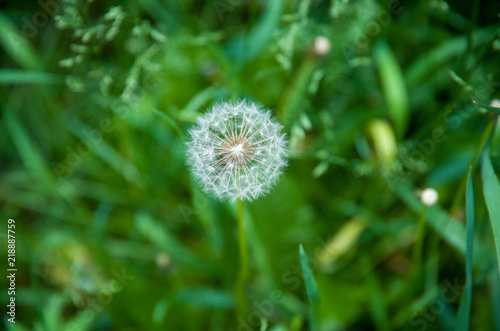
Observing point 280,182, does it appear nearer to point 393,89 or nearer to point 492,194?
point 393,89

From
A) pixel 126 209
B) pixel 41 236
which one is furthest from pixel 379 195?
pixel 41 236

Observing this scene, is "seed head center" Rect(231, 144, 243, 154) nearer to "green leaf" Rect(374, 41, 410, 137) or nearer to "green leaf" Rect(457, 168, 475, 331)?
"green leaf" Rect(457, 168, 475, 331)

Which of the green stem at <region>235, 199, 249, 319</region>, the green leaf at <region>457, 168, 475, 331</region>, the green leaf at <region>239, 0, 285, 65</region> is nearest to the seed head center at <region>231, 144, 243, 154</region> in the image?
the green stem at <region>235, 199, 249, 319</region>

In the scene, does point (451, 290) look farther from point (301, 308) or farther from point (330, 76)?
point (330, 76)

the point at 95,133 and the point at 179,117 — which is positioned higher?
the point at 95,133

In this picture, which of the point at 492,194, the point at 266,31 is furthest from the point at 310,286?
the point at 266,31

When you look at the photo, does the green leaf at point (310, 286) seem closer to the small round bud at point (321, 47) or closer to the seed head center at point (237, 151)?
the seed head center at point (237, 151)
